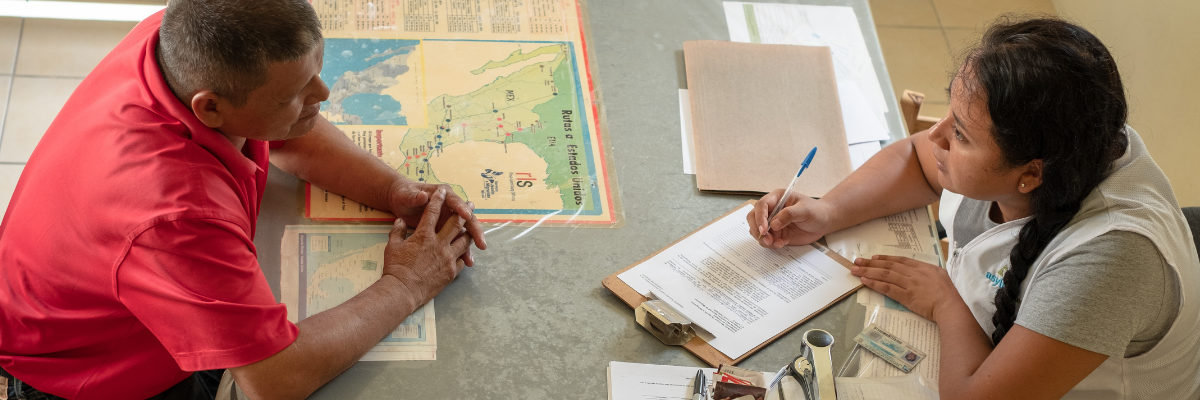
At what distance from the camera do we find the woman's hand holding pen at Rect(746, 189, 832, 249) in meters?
1.40

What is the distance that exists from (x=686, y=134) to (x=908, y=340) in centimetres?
56

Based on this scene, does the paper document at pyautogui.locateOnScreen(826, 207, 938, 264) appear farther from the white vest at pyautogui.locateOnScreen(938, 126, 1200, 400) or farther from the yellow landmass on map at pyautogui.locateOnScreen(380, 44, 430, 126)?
the yellow landmass on map at pyautogui.locateOnScreen(380, 44, 430, 126)

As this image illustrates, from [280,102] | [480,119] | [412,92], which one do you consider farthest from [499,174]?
[280,102]

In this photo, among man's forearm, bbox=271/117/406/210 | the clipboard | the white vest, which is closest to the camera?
the white vest

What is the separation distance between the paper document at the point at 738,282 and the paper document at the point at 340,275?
12.7 inches

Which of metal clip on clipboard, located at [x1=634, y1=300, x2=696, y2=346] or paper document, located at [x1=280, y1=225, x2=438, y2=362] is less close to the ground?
paper document, located at [x1=280, y1=225, x2=438, y2=362]

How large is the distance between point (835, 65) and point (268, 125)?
47.5 inches

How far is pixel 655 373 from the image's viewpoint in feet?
3.90

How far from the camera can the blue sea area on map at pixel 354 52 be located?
1.62 meters

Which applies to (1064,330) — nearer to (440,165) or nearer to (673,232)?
(673,232)

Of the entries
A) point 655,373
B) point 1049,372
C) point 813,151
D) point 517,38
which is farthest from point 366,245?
point 1049,372

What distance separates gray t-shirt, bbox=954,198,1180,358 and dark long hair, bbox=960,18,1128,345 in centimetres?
8

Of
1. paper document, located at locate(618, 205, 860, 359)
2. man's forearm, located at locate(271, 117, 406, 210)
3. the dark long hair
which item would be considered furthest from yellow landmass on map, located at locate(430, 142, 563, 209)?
the dark long hair

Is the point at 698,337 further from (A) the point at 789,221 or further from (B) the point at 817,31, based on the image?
(B) the point at 817,31
